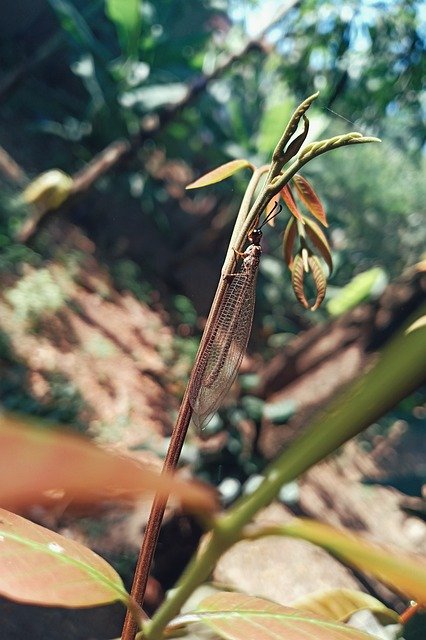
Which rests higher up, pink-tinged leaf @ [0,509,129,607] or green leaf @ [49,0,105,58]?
green leaf @ [49,0,105,58]

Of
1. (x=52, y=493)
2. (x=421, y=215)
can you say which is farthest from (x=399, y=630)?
(x=421, y=215)

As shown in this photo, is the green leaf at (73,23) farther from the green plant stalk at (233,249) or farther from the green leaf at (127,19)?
the green plant stalk at (233,249)

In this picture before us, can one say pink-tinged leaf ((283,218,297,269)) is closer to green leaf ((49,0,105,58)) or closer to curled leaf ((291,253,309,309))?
curled leaf ((291,253,309,309))

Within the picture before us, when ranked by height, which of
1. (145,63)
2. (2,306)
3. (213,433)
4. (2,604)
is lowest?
(2,604)

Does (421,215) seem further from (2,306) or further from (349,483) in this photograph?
(2,306)

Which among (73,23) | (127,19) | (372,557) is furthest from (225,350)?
(127,19)

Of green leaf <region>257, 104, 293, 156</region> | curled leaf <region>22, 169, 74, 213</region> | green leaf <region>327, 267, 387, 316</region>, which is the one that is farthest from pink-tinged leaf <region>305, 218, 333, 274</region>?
curled leaf <region>22, 169, 74, 213</region>

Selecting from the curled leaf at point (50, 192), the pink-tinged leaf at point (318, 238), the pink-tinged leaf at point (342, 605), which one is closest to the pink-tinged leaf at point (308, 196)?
the pink-tinged leaf at point (318, 238)
